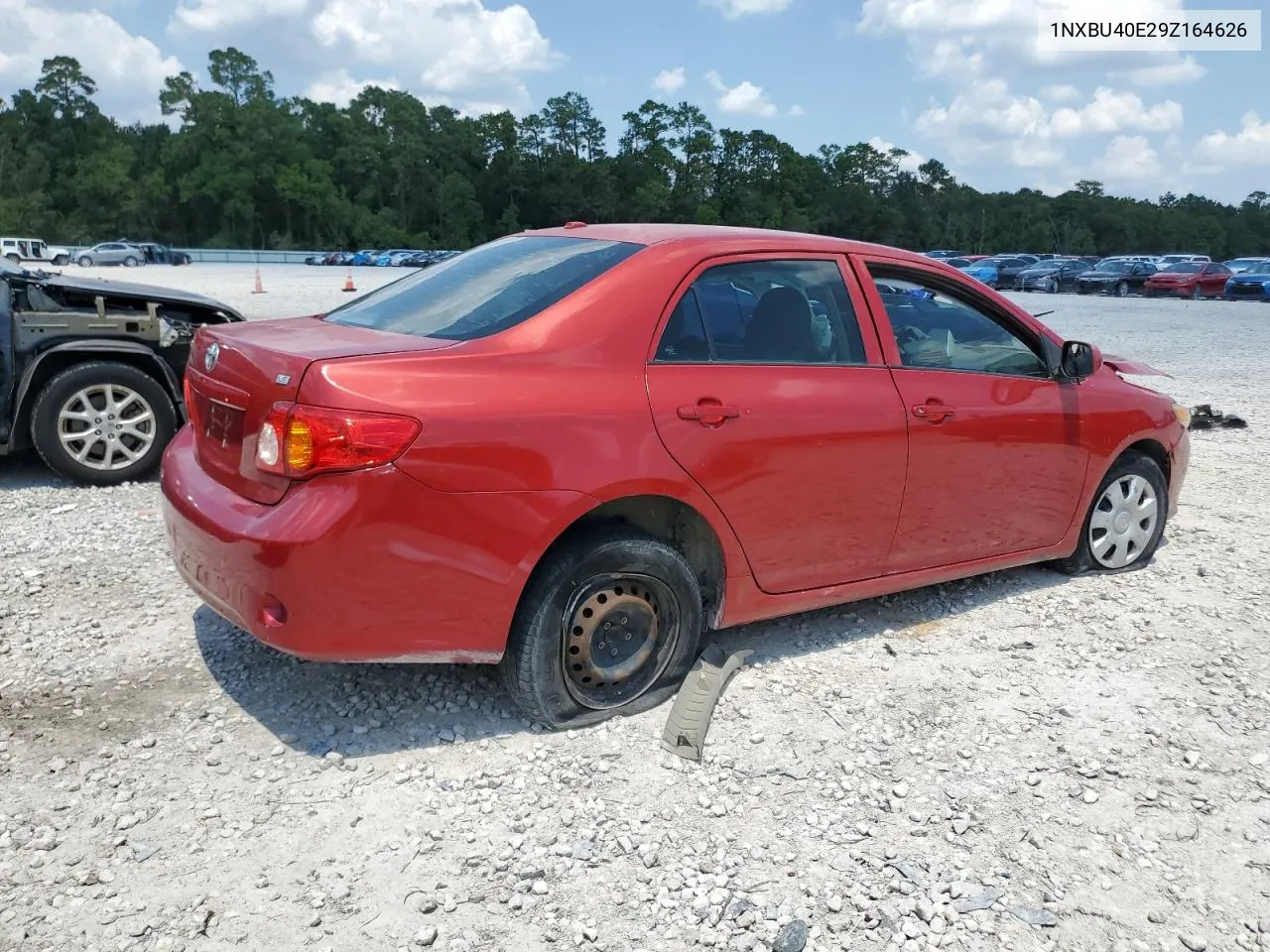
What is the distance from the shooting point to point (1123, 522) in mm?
5258

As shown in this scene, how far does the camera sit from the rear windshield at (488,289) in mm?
3480

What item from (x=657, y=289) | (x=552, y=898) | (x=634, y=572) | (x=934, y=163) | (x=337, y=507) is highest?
(x=934, y=163)

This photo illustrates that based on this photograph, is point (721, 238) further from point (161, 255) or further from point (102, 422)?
point (161, 255)

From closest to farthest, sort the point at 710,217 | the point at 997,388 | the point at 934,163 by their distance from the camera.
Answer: the point at 997,388 < the point at 710,217 < the point at 934,163

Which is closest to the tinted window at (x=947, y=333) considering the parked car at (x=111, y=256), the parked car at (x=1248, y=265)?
the parked car at (x=1248, y=265)

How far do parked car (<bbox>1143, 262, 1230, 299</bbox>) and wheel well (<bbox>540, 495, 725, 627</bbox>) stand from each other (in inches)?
1520

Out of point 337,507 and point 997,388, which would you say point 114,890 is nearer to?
point 337,507

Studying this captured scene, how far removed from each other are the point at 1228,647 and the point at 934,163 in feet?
Answer: 437

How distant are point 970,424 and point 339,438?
2.61 meters

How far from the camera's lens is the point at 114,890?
2.66 meters

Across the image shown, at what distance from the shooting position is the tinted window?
423 centimetres

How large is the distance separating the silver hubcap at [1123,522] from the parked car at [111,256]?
61.2 meters

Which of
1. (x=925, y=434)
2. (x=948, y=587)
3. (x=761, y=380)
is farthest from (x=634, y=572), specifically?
(x=948, y=587)

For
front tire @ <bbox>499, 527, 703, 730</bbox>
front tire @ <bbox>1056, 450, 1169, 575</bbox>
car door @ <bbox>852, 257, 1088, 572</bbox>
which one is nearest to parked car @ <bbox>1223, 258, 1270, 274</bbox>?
front tire @ <bbox>1056, 450, 1169, 575</bbox>
